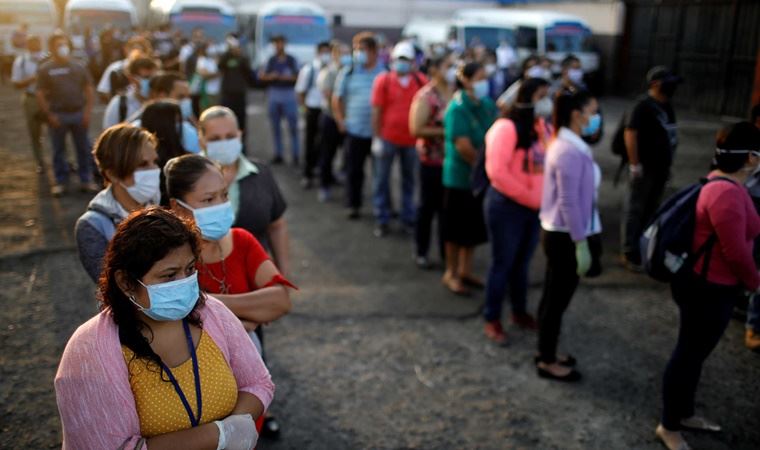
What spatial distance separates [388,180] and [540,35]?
1397 centimetres

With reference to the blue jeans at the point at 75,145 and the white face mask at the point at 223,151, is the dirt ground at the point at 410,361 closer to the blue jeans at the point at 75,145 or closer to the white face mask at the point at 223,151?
the white face mask at the point at 223,151

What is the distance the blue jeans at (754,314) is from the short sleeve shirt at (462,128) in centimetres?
221

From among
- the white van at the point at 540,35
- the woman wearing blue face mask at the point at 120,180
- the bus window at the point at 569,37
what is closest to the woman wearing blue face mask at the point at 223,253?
the woman wearing blue face mask at the point at 120,180

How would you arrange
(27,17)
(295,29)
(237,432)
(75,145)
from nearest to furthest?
1. (237,432)
2. (75,145)
3. (295,29)
4. (27,17)

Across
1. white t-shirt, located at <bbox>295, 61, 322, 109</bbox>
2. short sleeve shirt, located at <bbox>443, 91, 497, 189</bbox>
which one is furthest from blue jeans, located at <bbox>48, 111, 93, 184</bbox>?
short sleeve shirt, located at <bbox>443, 91, 497, 189</bbox>

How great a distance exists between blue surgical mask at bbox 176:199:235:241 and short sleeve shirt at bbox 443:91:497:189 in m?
2.91

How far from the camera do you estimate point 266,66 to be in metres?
9.74

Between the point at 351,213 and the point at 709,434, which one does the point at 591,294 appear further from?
the point at 351,213

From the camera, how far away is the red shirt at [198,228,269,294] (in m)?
2.69

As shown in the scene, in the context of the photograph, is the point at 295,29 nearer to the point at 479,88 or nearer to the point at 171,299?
the point at 479,88

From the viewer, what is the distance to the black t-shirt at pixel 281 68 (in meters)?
9.66

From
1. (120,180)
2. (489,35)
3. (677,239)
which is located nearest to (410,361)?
(677,239)

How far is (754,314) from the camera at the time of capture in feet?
15.5

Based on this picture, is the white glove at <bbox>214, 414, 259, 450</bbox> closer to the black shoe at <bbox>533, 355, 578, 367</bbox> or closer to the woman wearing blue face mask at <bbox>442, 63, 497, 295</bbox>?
the black shoe at <bbox>533, 355, 578, 367</bbox>
